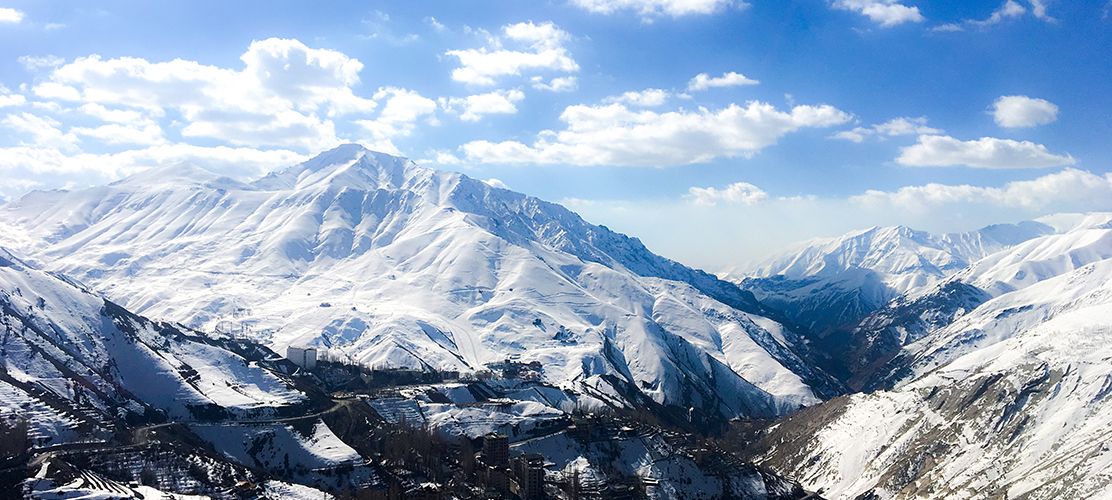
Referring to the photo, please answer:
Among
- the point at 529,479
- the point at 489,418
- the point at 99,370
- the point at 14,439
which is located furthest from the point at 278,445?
the point at 99,370

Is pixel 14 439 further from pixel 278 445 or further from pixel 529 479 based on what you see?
pixel 529 479

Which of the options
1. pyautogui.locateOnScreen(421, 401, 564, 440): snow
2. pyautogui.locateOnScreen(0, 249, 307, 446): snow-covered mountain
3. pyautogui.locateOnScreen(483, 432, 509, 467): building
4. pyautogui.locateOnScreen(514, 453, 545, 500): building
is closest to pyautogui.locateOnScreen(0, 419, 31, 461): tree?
pyautogui.locateOnScreen(0, 249, 307, 446): snow-covered mountain

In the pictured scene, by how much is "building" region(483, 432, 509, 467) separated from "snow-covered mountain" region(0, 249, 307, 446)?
36961 mm

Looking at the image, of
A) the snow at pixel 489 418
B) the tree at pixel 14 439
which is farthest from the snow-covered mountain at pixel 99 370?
the snow at pixel 489 418

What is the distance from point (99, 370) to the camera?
537 ft

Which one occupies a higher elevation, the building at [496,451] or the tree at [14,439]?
the tree at [14,439]

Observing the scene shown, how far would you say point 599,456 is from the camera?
156625 millimetres

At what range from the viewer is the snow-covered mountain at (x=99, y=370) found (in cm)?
13825

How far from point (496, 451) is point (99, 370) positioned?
237 ft

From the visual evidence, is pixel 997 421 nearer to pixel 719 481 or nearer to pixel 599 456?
pixel 719 481

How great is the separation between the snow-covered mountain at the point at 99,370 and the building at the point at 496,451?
3696cm

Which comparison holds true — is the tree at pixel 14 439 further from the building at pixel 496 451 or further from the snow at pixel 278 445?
the building at pixel 496 451

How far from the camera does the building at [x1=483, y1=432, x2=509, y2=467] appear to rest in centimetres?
14538

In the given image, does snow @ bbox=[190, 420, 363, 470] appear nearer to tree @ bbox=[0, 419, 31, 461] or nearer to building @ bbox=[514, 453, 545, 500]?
building @ bbox=[514, 453, 545, 500]
